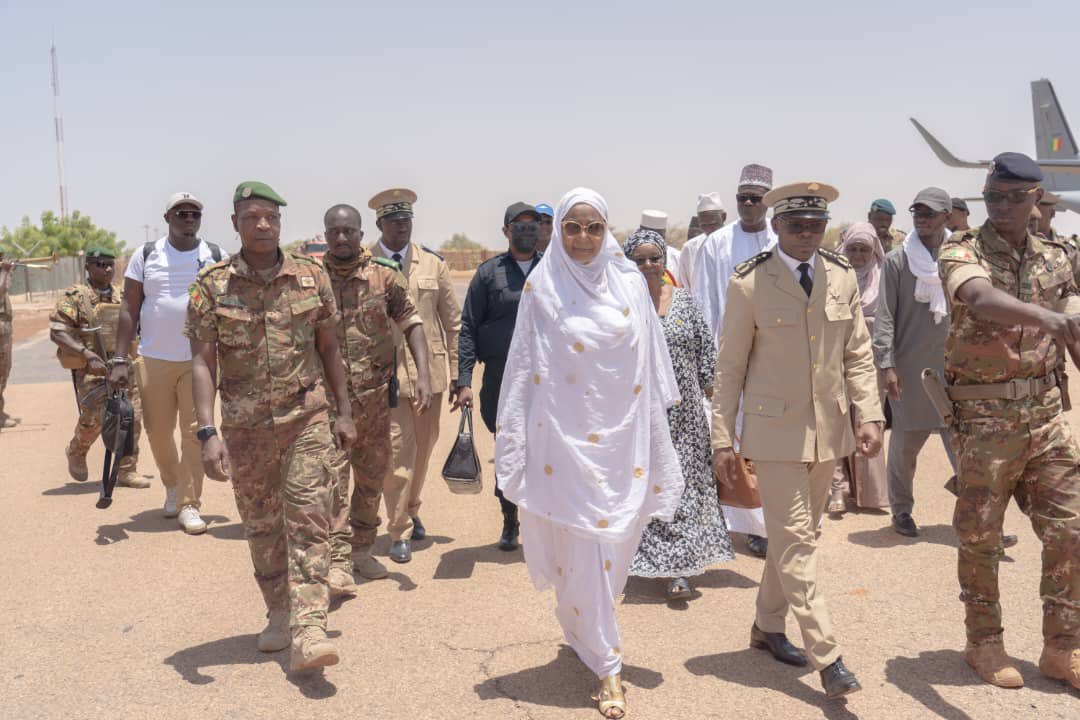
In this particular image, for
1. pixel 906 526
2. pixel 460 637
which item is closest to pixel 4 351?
pixel 460 637

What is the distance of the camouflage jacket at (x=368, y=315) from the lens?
6223mm

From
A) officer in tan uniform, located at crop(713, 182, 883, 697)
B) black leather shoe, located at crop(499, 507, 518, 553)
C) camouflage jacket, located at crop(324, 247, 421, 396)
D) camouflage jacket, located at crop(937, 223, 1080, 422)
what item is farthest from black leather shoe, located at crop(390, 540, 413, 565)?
camouflage jacket, located at crop(937, 223, 1080, 422)

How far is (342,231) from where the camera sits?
6.17 metres

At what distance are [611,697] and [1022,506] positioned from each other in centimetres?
213

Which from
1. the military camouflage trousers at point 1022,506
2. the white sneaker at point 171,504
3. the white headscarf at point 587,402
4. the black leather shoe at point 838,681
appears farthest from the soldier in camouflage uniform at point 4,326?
the military camouflage trousers at point 1022,506

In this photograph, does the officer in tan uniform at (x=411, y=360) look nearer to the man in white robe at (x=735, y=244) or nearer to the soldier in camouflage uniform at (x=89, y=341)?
the man in white robe at (x=735, y=244)

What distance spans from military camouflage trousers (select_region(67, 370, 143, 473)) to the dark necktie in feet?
20.4

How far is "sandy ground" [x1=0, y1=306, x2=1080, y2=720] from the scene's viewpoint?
14.7ft

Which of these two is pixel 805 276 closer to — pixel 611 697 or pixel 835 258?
pixel 835 258

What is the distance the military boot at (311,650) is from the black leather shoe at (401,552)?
221cm

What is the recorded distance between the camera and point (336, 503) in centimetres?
627

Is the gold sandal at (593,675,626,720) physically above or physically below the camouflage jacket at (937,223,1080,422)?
below

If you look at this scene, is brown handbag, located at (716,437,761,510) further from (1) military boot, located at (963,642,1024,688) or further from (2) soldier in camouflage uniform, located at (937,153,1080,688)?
(1) military boot, located at (963,642,1024,688)

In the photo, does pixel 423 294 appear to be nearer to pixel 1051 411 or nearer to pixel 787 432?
pixel 787 432
